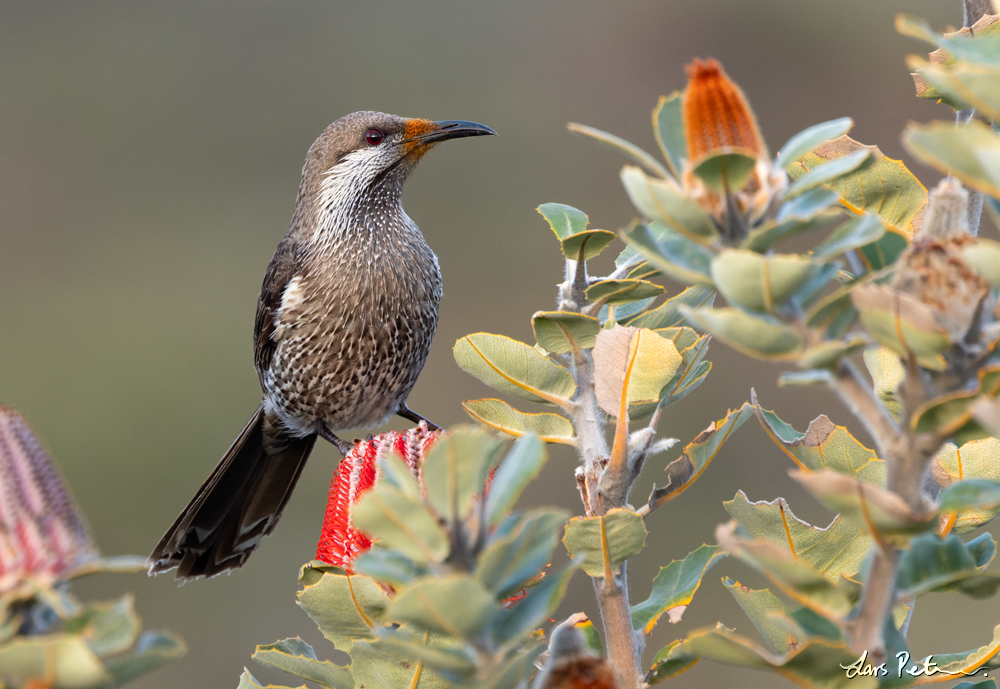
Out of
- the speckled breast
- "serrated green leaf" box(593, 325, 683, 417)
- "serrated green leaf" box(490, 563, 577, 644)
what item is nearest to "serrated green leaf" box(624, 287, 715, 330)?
"serrated green leaf" box(593, 325, 683, 417)

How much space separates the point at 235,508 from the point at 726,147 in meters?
3.03

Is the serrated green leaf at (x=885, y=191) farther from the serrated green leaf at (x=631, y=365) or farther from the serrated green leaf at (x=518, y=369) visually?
the serrated green leaf at (x=518, y=369)

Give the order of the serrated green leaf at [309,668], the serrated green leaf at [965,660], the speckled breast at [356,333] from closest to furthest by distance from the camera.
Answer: the serrated green leaf at [965,660], the serrated green leaf at [309,668], the speckled breast at [356,333]

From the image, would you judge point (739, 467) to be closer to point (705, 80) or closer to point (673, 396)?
point (673, 396)

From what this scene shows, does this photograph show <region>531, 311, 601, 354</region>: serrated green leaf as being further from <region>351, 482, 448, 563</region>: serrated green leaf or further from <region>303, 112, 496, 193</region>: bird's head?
<region>303, 112, 496, 193</region>: bird's head

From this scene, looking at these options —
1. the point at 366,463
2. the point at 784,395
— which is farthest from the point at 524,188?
the point at 366,463

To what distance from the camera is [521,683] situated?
87cm

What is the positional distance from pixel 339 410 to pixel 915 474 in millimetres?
2774

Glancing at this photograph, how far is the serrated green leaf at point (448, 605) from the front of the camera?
63 cm

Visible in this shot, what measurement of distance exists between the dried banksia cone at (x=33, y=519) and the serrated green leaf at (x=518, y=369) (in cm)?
61

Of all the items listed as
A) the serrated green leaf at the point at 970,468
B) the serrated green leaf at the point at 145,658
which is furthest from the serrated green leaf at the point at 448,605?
the serrated green leaf at the point at 970,468

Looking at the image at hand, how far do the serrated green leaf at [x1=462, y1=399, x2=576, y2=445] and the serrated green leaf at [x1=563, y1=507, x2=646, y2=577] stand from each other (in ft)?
0.66

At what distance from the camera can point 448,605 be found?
0.64 meters

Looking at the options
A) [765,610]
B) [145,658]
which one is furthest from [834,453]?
[145,658]
